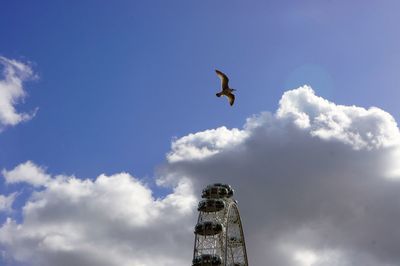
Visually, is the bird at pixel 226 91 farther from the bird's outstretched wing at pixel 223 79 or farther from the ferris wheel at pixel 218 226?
the ferris wheel at pixel 218 226

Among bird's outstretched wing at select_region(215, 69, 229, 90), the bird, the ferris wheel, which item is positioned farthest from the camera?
the ferris wheel

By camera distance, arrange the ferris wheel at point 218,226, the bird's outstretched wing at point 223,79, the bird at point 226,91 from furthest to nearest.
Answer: the ferris wheel at point 218,226 < the bird at point 226,91 < the bird's outstretched wing at point 223,79

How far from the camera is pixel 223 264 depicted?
9400 centimetres

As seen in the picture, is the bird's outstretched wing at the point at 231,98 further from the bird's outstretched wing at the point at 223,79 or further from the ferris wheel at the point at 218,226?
the ferris wheel at the point at 218,226

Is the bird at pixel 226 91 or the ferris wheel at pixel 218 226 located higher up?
the ferris wheel at pixel 218 226

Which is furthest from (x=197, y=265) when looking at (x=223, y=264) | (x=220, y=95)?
(x=220, y=95)

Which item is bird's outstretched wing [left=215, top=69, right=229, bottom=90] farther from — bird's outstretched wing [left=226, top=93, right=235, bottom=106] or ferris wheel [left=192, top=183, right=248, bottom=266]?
ferris wheel [left=192, top=183, right=248, bottom=266]

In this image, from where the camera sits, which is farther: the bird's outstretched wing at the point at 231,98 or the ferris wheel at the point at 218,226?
the ferris wheel at the point at 218,226

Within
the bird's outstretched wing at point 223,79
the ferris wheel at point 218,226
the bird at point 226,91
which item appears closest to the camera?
the bird's outstretched wing at point 223,79

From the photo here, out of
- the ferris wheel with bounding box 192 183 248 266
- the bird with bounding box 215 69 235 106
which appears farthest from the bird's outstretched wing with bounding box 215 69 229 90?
the ferris wheel with bounding box 192 183 248 266

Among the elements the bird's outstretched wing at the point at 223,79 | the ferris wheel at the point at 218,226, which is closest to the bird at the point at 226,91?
the bird's outstretched wing at the point at 223,79

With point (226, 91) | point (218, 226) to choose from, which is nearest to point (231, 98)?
point (226, 91)

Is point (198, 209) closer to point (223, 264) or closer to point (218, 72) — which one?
point (223, 264)

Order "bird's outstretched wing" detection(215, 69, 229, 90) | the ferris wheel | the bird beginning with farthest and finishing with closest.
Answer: the ferris wheel < the bird < "bird's outstretched wing" detection(215, 69, 229, 90)
